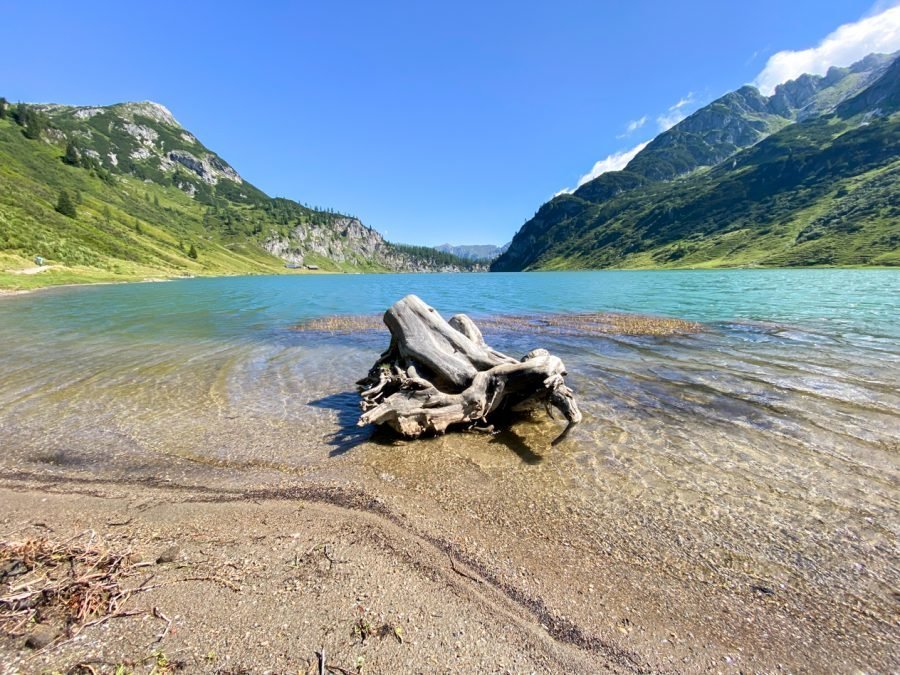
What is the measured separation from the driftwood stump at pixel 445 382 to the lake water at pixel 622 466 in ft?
2.14

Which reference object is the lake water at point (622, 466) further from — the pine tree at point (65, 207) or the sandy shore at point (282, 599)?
the pine tree at point (65, 207)

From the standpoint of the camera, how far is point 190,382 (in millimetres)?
14391

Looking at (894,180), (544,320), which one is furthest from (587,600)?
(894,180)

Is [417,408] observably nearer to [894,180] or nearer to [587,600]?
[587,600]

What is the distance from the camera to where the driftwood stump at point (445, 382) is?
9609 millimetres

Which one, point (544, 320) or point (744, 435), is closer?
point (744, 435)

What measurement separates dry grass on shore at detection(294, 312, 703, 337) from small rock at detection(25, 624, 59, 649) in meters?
22.9

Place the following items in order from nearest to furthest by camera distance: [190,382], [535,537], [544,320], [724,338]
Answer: [535,537], [190,382], [724,338], [544,320]

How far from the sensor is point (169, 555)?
5.22 meters

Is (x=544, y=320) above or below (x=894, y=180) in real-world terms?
below

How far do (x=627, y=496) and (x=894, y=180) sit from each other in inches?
11841

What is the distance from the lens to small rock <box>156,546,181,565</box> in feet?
16.8

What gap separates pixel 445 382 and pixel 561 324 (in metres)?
20.6

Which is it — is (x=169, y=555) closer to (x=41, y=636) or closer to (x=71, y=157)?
(x=41, y=636)
